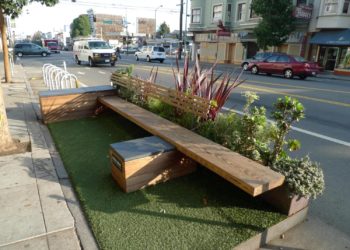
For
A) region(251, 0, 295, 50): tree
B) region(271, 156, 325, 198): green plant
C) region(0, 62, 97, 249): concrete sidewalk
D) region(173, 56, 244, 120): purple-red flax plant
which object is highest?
region(251, 0, 295, 50): tree

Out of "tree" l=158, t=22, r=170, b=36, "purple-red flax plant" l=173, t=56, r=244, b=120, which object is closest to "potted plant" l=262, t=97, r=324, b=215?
"purple-red flax plant" l=173, t=56, r=244, b=120

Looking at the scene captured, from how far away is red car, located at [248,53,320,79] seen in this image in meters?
18.0

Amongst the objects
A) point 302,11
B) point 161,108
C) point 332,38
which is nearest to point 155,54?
point 302,11

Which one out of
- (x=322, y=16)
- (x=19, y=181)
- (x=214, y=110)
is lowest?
(x=19, y=181)

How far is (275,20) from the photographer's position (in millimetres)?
24219

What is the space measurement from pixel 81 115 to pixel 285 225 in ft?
17.7

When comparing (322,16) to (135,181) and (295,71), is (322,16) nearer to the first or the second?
(295,71)

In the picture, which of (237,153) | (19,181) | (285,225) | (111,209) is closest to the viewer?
(285,225)

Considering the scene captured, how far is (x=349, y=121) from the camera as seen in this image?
7.33 meters

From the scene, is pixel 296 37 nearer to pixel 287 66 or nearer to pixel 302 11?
pixel 302 11

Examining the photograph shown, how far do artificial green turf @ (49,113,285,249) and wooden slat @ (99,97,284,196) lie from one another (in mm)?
497

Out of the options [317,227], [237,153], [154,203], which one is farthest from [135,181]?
[317,227]

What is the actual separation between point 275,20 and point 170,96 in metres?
22.6

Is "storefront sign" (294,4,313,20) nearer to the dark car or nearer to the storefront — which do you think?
the storefront
